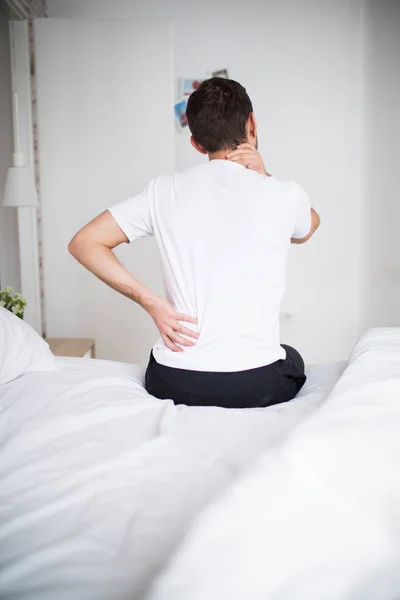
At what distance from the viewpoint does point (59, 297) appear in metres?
3.10

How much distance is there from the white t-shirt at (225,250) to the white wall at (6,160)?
1.79m

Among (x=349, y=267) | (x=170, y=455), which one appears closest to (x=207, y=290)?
(x=170, y=455)

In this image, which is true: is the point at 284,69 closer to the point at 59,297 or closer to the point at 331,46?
the point at 331,46

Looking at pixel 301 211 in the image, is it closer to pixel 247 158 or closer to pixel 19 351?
pixel 247 158

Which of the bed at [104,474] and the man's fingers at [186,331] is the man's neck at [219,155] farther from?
the bed at [104,474]

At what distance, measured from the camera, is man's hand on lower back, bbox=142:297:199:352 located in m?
1.29

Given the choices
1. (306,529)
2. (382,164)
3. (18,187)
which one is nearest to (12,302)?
(18,187)

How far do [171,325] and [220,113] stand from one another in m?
0.54

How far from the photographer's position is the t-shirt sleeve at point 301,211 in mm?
1317

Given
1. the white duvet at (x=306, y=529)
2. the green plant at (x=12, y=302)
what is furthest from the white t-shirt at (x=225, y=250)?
the green plant at (x=12, y=302)

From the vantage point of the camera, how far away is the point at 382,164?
3.21 m

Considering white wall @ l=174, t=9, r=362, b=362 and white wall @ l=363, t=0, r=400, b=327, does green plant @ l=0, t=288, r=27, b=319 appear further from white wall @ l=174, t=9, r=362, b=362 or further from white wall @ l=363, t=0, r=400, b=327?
white wall @ l=363, t=0, r=400, b=327

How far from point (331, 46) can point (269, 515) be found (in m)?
3.44

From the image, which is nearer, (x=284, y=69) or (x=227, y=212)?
(x=227, y=212)
